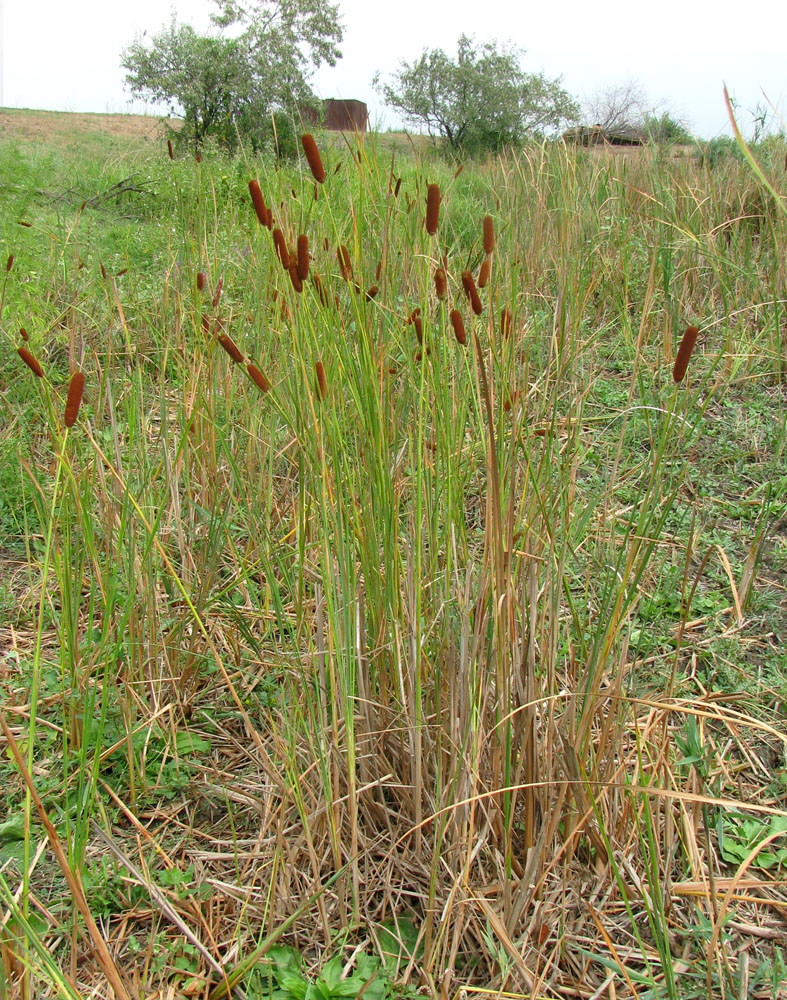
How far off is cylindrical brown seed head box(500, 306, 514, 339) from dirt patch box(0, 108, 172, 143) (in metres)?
9.30

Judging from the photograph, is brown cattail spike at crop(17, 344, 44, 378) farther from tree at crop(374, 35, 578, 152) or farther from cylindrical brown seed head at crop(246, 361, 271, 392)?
tree at crop(374, 35, 578, 152)

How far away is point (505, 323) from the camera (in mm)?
1184

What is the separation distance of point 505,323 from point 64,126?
541 inches

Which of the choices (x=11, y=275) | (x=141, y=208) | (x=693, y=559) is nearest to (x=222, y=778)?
(x=693, y=559)

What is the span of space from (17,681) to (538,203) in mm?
3160

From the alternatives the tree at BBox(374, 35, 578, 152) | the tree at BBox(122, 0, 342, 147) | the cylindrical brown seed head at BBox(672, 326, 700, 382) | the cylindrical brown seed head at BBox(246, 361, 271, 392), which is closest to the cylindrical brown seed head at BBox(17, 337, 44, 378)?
the cylindrical brown seed head at BBox(246, 361, 271, 392)

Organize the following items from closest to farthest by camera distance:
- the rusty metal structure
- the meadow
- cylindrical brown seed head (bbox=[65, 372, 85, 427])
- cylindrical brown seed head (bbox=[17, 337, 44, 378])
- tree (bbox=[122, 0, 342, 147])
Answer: cylindrical brown seed head (bbox=[65, 372, 85, 427]) → cylindrical brown seed head (bbox=[17, 337, 44, 378]) → the meadow → the rusty metal structure → tree (bbox=[122, 0, 342, 147])

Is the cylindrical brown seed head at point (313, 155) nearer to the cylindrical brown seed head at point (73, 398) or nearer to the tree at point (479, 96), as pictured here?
the cylindrical brown seed head at point (73, 398)

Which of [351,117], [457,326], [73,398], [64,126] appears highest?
[64,126]

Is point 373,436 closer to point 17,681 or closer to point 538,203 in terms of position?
point 17,681

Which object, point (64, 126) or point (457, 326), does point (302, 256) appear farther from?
point (64, 126)

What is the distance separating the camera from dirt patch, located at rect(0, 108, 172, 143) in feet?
33.8

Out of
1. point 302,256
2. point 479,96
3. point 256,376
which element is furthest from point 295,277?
point 479,96

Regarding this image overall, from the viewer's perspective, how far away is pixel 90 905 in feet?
3.92
